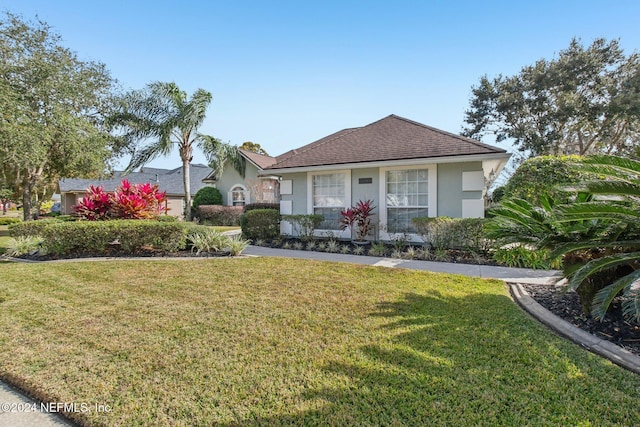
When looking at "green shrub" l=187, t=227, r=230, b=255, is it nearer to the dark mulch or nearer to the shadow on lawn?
the shadow on lawn

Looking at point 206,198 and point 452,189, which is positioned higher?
point 206,198

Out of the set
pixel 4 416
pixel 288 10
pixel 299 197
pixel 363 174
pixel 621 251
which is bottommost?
pixel 4 416

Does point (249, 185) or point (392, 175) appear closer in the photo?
point (392, 175)

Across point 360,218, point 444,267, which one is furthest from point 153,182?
point 444,267

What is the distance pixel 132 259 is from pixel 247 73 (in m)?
8.81

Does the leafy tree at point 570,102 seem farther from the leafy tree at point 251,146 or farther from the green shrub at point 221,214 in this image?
the leafy tree at point 251,146

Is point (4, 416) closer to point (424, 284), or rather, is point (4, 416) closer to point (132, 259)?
point (424, 284)

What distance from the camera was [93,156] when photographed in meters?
16.4

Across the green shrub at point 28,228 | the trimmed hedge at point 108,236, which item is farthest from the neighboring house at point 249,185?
the trimmed hedge at point 108,236

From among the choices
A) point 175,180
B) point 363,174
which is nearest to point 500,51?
point 363,174

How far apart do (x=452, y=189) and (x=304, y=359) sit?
8.31 metres

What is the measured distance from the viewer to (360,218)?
1062 cm

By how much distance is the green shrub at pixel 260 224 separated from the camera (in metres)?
12.2

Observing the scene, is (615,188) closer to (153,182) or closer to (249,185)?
(249,185)
